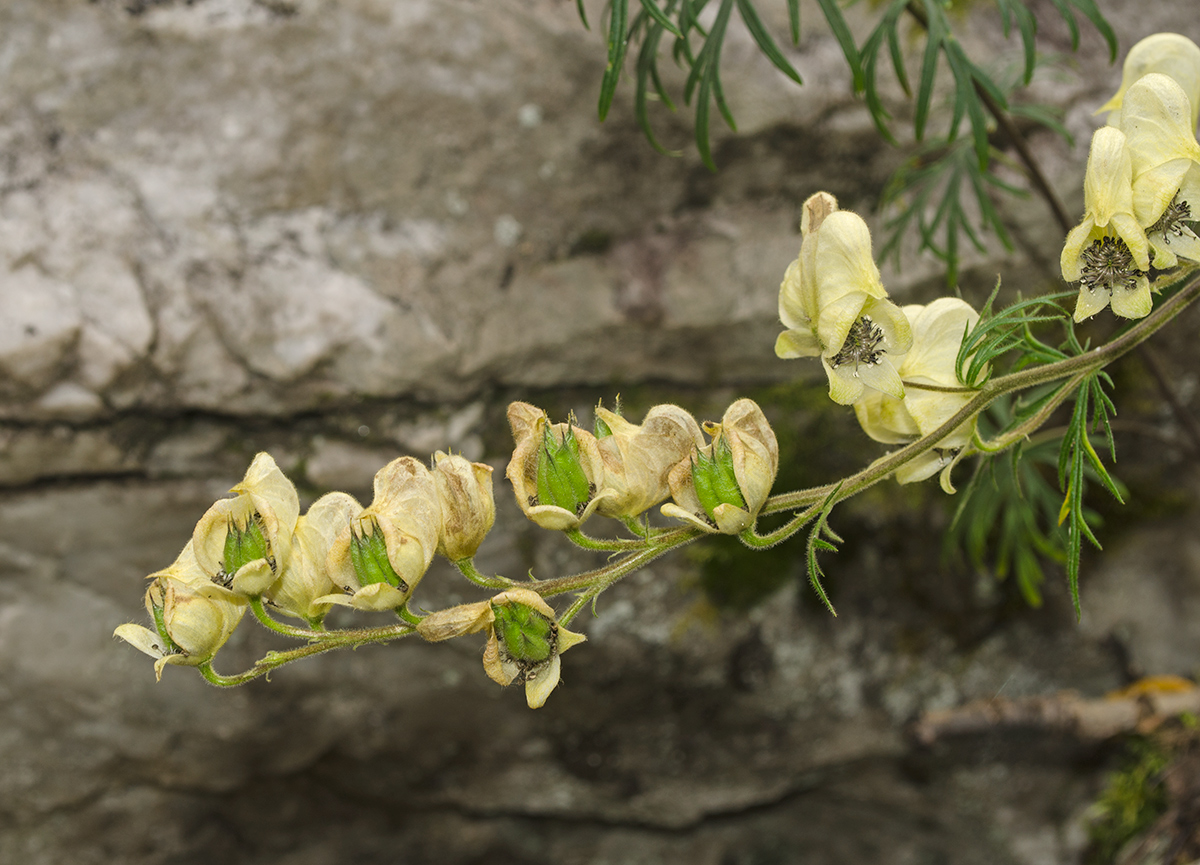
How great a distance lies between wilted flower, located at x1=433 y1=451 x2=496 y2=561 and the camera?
26.9 inches

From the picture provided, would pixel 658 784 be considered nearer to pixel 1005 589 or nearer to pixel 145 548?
pixel 1005 589

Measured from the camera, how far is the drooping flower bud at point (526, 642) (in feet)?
Answer: 2.07

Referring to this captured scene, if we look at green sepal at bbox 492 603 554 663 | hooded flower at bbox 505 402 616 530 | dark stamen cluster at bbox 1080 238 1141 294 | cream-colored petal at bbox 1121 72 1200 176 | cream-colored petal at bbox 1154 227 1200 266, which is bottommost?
green sepal at bbox 492 603 554 663

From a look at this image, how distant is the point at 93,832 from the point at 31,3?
4.12ft

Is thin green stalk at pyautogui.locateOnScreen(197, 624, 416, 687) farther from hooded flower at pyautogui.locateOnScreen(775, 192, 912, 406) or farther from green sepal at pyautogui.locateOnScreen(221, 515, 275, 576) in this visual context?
hooded flower at pyautogui.locateOnScreen(775, 192, 912, 406)

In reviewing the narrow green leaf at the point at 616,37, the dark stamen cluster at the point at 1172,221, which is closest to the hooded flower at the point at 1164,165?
the dark stamen cluster at the point at 1172,221

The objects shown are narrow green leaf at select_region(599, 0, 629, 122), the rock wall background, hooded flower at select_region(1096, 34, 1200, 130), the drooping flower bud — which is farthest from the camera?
the rock wall background

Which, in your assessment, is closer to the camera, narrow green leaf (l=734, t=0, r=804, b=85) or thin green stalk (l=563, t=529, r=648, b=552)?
thin green stalk (l=563, t=529, r=648, b=552)

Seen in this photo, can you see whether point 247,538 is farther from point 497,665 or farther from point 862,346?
point 862,346

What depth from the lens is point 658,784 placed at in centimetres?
166

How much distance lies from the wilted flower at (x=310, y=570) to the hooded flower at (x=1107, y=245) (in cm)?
54

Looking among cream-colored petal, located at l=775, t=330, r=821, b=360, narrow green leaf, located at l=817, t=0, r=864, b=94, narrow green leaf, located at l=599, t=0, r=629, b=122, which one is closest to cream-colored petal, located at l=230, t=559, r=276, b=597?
cream-colored petal, located at l=775, t=330, r=821, b=360

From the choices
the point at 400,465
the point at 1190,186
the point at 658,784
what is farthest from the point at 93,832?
the point at 1190,186

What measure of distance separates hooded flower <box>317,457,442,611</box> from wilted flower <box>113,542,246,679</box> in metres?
0.08
